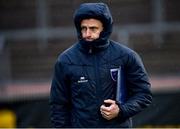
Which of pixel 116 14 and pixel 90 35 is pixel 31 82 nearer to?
pixel 116 14

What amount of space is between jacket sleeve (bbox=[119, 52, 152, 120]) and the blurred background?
598 cm

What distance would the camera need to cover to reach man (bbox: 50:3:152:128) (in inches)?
184

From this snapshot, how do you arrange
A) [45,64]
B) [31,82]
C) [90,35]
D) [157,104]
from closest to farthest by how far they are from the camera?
[90,35], [157,104], [31,82], [45,64]

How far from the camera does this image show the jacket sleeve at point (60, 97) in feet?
15.6

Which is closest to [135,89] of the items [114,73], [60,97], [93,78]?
[114,73]

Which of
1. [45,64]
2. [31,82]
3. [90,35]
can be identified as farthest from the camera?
[45,64]

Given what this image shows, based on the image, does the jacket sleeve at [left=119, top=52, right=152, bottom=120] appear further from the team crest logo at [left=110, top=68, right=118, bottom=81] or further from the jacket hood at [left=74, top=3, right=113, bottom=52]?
the jacket hood at [left=74, top=3, right=113, bottom=52]

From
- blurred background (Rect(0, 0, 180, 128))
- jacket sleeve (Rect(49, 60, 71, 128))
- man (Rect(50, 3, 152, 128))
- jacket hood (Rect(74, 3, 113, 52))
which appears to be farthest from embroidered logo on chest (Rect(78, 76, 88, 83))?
blurred background (Rect(0, 0, 180, 128))

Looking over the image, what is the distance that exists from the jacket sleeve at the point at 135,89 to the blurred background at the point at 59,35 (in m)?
5.98

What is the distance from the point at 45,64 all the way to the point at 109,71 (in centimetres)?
794

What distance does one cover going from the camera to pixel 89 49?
15.4ft

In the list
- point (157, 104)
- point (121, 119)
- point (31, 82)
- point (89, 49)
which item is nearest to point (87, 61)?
point (89, 49)

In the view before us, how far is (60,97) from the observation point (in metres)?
4.76

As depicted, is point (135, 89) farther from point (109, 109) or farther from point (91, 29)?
point (91, 29)
